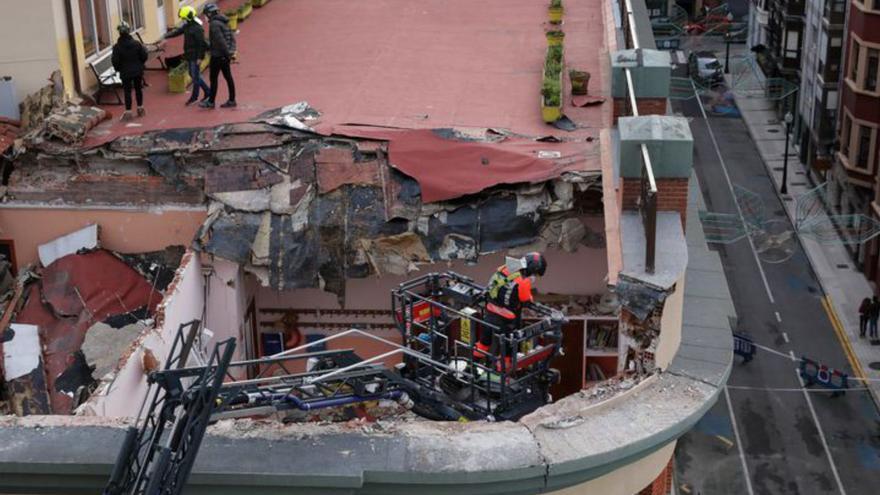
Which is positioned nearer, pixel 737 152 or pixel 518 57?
pixel 518 57

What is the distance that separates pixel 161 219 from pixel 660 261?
10.8 m

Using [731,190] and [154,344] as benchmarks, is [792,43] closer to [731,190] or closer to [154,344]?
[731,190]

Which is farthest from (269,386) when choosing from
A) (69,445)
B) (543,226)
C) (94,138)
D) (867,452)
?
(867,452)

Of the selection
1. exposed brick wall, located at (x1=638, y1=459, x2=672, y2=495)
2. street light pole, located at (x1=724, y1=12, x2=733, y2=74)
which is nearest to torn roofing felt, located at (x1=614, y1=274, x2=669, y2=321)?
exposed brick wall, located at (x1=638, y1=459, x2=672, y2=495)

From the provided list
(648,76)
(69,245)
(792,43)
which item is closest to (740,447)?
(648,76)

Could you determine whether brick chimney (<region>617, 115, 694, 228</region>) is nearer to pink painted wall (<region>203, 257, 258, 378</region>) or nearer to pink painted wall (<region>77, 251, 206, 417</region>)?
pink painted wall (<region>77, 251, 206, 417</region>)

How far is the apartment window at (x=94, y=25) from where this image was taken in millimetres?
26688

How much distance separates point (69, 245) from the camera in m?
22.8

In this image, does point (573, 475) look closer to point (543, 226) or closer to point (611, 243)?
point (611, 243)

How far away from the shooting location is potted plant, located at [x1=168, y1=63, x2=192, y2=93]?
2739 cm

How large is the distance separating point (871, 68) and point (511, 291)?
44.8 metres

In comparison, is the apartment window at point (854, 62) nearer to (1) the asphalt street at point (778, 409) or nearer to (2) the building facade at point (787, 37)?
(1) the asphalt street at point (778, 409)

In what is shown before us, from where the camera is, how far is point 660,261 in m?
15.5

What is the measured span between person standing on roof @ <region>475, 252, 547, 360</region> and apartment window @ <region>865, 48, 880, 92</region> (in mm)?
44036
